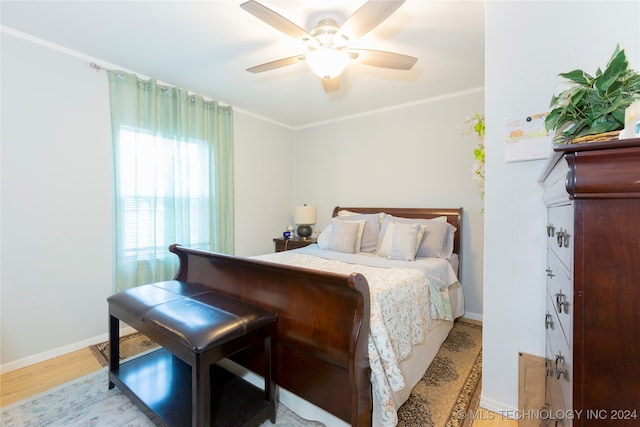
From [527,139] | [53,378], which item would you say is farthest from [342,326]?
[53,378]

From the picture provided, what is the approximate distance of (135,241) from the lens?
2738 mm

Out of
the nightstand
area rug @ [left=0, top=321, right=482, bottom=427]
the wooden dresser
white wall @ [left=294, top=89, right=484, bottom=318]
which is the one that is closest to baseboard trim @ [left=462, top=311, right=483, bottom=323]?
white wall @ [left=294, top=89, right=484, bottom=318]

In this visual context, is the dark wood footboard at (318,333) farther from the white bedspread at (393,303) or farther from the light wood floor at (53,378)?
the light wood floor at (53,378)

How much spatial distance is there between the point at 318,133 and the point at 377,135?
3.34 feet

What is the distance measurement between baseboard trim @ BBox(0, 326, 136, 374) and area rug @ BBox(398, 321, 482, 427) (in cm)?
265

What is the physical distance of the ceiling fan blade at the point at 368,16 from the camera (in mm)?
1405

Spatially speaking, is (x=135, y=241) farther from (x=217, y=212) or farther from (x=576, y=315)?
(x=576, y=315)

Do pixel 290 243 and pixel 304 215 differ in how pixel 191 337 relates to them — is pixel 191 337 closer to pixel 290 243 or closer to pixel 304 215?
pixel 290 243

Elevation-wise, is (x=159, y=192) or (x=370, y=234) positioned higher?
(x=159, y=192)

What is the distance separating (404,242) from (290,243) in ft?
6.09

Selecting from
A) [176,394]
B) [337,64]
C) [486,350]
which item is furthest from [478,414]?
[337,64]

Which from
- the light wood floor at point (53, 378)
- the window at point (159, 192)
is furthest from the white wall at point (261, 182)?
the light wood floor at point (53, 378)

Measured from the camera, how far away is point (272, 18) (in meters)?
1.54

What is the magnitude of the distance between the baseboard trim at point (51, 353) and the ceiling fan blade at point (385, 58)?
321 centimetres
